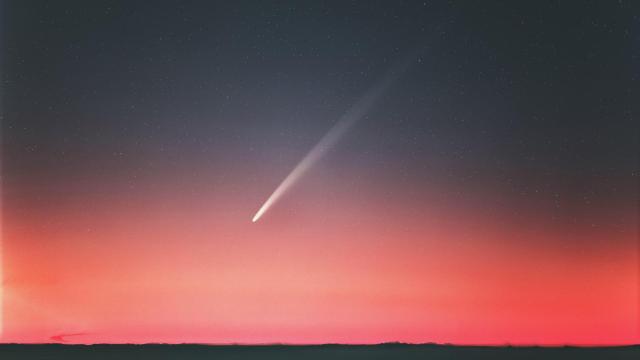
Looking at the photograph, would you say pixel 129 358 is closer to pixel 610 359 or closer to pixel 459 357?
pixel 459 357

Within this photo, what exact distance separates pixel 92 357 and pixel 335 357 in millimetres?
12023

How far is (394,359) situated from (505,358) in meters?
5.16

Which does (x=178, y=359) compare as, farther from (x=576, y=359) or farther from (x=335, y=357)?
(x=576, y=359)

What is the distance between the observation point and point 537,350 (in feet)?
150

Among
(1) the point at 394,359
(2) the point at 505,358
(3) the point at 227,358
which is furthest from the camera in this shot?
(3) the point at 227,358

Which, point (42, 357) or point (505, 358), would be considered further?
point (505, 358)

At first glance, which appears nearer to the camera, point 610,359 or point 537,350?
point 610,359

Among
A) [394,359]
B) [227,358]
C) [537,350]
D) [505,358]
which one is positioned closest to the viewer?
[505,358]

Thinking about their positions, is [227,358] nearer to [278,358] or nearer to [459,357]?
[278,358]

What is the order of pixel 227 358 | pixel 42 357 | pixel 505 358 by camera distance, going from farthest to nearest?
pixel 227 358, pixel 505 358, pixel 42 357

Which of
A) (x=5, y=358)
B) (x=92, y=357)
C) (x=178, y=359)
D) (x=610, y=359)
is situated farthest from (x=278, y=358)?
(x=610, y=359)

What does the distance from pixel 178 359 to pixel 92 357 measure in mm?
3820

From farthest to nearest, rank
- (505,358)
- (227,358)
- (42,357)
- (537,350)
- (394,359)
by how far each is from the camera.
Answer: (537,350)
(227,358)
(394,359)
(505,358)
(42,357)

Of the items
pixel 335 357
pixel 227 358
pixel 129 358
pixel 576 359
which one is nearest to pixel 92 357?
pixel 129 358
